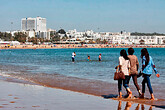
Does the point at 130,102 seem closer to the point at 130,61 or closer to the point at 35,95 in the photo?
the point at 130,61

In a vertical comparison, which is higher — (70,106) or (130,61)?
(130,61)

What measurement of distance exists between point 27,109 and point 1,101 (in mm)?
1367

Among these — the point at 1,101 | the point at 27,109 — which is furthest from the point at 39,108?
the point at 1,101

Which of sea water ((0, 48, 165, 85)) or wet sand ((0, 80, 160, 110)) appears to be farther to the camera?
sea water ((0, 48, 165, 85))

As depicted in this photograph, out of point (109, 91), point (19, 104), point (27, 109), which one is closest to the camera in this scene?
point (27, 109)

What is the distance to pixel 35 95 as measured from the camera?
10727mm

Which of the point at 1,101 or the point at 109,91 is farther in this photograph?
the point at 109,91

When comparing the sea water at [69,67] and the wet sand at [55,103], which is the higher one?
the wet sand at [55,103]

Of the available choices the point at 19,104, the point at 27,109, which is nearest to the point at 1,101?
the point at 19,104

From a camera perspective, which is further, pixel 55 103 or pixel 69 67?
pixel 69 67

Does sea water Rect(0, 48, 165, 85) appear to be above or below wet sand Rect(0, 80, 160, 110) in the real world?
below

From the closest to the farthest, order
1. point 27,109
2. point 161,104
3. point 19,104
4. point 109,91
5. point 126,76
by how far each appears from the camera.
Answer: point 27,109 → point 19,104 → point 161,104 → point 126,76 → point 109,91

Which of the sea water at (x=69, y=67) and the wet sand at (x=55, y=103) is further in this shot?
the sea water at (x=69, y=67)

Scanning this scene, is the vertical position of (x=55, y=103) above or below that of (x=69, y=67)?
above
